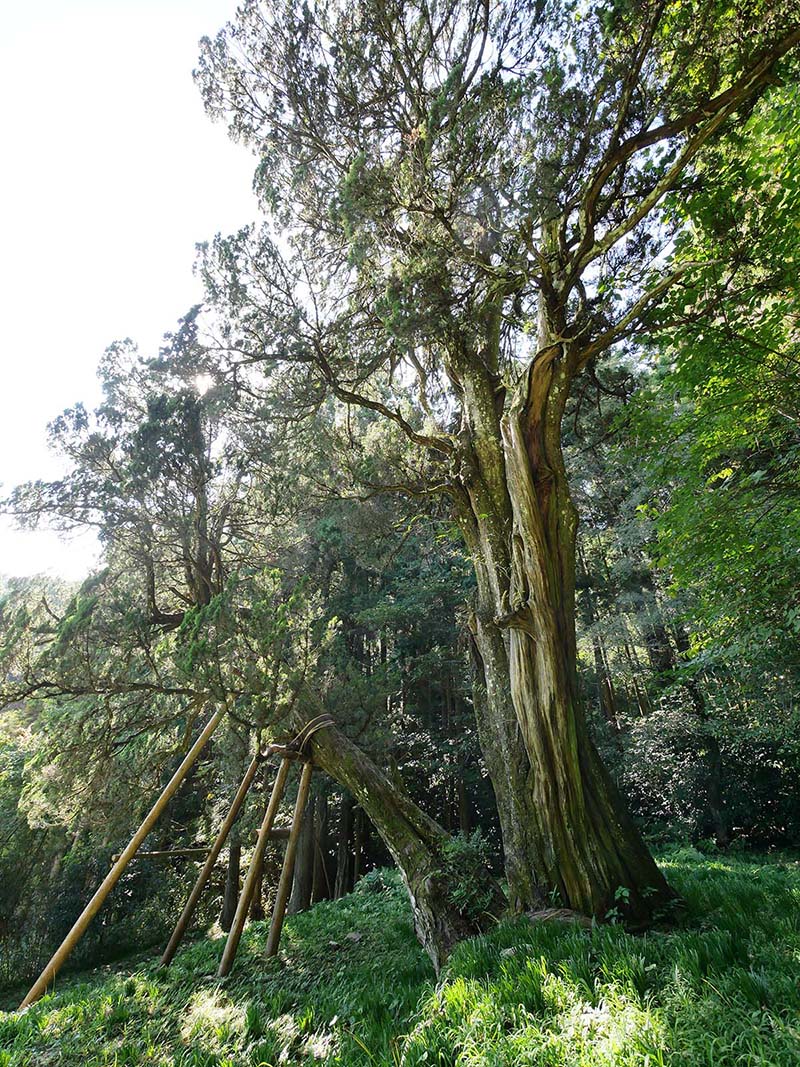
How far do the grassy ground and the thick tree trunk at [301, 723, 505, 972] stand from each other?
35cm

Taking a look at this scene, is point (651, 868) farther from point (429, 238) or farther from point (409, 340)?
point (429, 238)

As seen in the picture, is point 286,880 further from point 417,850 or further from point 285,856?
point 417,850

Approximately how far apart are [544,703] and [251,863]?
137 inches

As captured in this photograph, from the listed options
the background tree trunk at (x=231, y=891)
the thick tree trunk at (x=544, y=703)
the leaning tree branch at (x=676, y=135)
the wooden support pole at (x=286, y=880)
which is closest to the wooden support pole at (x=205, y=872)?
the wooden support pole at (x=286, y=880)

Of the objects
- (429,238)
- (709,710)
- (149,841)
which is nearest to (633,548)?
(709,710)

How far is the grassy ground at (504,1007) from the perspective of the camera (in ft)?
5.82

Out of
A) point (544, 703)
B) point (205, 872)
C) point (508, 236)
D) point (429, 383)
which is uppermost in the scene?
point (429, 383)

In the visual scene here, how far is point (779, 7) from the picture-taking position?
3420 millimetres

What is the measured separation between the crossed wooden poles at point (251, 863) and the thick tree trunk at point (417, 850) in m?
0.36

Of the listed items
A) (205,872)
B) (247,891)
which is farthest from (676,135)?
(205,872)

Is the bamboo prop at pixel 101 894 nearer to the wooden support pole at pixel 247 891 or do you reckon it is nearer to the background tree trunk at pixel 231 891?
the wooden support pole at pixel 247 891

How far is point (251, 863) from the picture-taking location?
5.08 metres

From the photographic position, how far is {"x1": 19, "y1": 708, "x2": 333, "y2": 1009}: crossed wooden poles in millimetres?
4707

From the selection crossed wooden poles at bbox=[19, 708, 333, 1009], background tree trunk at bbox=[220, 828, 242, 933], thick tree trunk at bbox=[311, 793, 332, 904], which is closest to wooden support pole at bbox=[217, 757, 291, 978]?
crossed wooden poles at bbox=[19, 708, 333, 1009]
